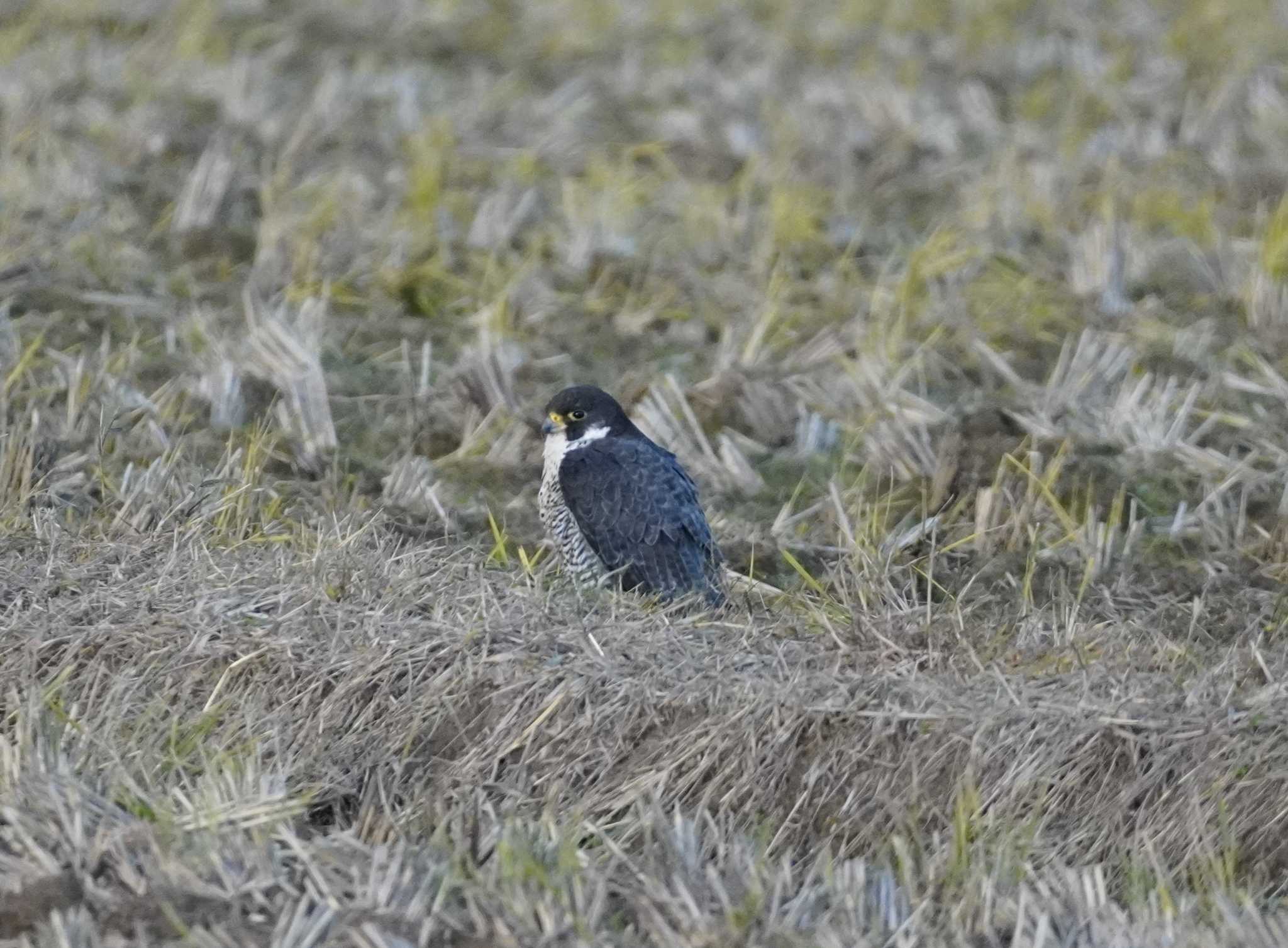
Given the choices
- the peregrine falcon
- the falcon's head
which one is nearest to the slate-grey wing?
the peregrine falcon

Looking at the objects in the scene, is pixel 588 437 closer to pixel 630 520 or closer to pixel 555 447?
pixel 555 447

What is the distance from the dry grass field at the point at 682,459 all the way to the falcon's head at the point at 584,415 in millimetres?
395

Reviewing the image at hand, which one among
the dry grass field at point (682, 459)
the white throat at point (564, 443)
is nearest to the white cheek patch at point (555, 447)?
the white throat at point (564, 443)

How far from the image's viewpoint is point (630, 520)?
5.41 m

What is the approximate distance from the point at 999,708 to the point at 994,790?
0.62ft

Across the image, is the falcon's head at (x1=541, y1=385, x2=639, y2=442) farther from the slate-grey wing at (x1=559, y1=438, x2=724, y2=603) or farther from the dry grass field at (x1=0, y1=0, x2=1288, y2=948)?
the dry grass field at (x1=0, y1=0, x2=1288, y2=948)

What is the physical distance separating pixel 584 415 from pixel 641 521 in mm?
435

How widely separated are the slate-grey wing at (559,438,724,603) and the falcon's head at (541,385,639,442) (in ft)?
0.49

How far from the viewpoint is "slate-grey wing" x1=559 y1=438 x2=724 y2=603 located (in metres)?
5.39

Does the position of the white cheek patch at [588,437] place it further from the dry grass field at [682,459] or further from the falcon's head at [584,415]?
the dry grass field at [682,459]

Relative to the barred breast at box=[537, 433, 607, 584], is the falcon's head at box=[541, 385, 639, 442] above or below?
above

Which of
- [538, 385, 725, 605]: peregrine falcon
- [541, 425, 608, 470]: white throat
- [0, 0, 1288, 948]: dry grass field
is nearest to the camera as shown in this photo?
[0, 0, 1288, 948]: dry grass field

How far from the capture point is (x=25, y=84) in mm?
9695

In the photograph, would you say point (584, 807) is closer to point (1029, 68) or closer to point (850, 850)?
point (850, 850)
